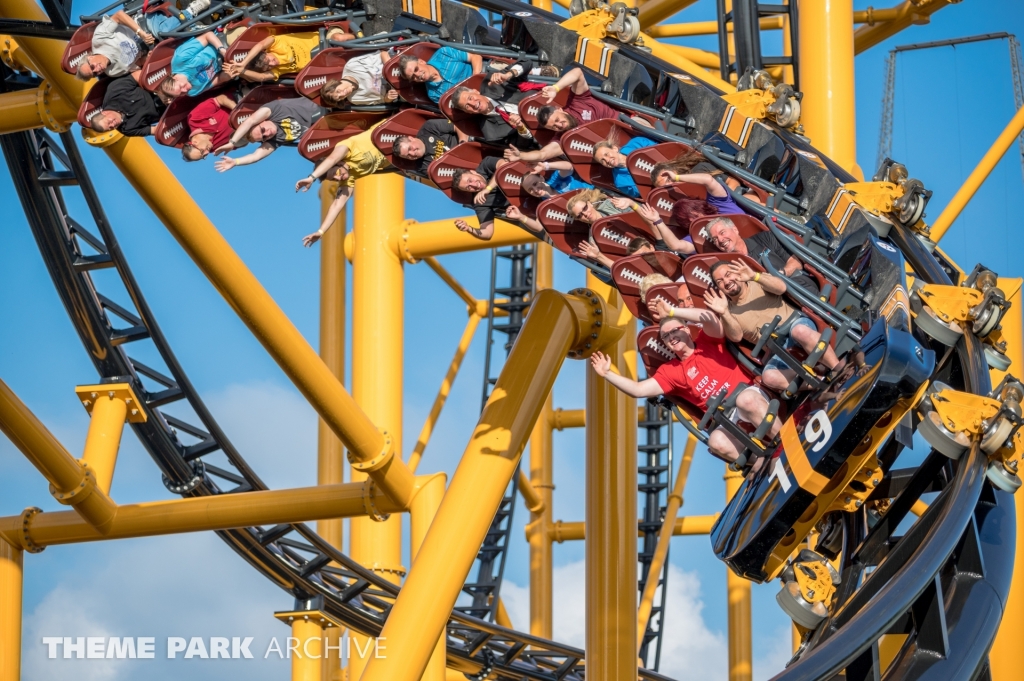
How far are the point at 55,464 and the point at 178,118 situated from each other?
1.99 meters

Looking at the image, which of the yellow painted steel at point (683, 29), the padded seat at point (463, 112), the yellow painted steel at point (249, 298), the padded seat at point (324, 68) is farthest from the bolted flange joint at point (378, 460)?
the yellow painted steel at point (683, 29)

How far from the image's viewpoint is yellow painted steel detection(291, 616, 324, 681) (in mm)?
8180

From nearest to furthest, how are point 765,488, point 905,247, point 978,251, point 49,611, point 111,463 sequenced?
point 765,488 < point 905,247 < point 111,463 < point 978,251 < point 49,611

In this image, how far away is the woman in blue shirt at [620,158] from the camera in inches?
201

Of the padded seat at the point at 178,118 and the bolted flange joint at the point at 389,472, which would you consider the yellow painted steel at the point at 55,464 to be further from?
the padded seat at the point at 178,118

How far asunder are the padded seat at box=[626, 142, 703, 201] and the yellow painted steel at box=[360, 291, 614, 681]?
2.70 ft

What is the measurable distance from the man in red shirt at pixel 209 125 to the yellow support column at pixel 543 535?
13.6 ft

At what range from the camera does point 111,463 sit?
724 centimetres

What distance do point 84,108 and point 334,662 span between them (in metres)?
4.89

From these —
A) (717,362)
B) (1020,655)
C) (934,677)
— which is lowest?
(1020,655)

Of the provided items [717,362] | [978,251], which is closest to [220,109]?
[717,362]

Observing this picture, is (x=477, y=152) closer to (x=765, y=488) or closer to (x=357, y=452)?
(x=357, y=452)

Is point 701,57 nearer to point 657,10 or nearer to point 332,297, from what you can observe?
point 657,10

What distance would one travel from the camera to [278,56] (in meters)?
5.55
